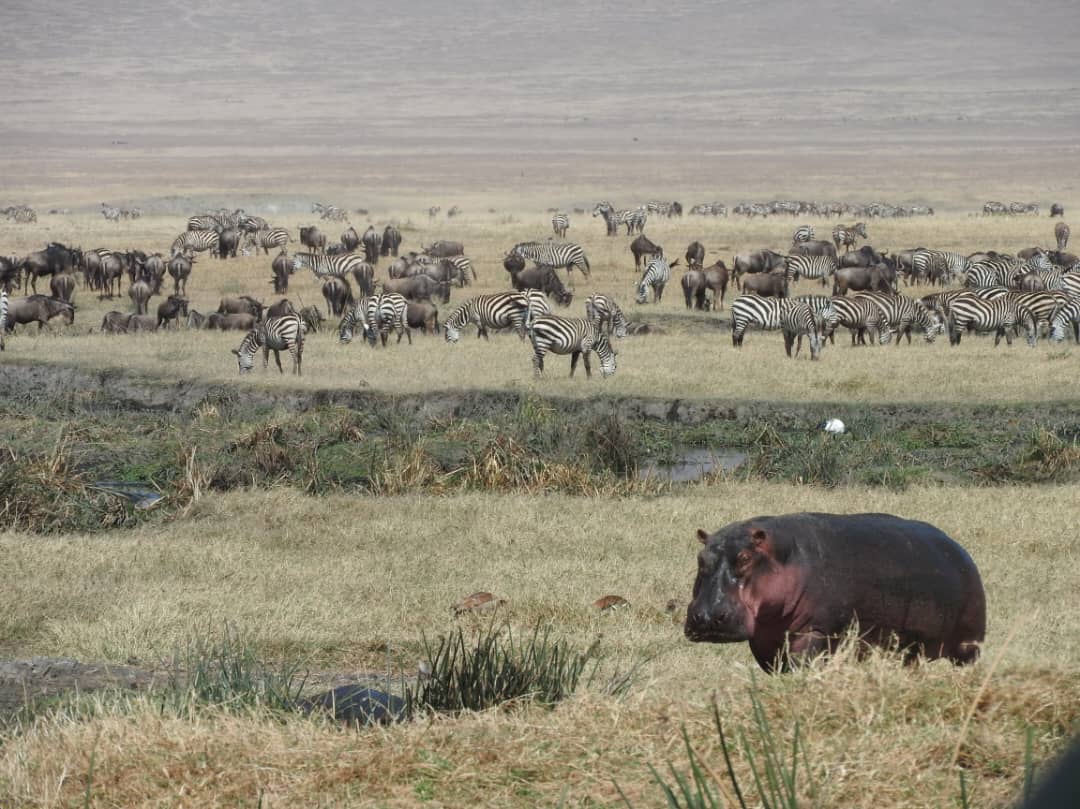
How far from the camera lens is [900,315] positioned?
78.7ft

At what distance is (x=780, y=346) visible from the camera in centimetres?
2369

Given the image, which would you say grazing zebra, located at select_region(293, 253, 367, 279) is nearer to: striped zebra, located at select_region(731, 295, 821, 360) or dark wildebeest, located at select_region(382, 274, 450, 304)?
dark wildebeest, located at select_region(382, 274, 450, 304)

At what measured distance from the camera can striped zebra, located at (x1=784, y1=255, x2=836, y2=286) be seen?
32.2 metres

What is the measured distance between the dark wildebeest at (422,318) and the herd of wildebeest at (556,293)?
0.08 ft

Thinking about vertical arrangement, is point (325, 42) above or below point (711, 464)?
above

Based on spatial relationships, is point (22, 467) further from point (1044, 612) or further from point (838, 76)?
point (838, 76)

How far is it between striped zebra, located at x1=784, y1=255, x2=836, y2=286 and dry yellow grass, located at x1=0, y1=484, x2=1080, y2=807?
18734 millimetres

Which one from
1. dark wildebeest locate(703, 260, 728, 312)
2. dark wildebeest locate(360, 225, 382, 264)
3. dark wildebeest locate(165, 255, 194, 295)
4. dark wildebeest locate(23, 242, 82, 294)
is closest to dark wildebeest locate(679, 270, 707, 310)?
dark wildebeest locate(703, 260, 728, 312)

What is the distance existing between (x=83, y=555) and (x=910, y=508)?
21.4ft

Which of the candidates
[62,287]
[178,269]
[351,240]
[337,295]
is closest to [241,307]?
[337,295]

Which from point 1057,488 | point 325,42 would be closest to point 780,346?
point 1057,488

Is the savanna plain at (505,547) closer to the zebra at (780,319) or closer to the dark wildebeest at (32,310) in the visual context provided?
the zebra at (780,319)

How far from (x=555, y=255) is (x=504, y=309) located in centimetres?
1062

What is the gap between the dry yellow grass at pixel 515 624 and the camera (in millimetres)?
4727
